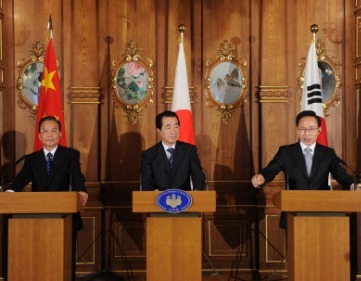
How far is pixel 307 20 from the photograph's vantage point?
679cm

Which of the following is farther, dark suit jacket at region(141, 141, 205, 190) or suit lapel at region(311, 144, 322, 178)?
dark suit jacket at region(141, 141, 205, 190)

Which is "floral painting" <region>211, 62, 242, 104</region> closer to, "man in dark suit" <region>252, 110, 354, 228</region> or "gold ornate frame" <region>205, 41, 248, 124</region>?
"gold ornate frame" <region>205, 41, 248, 124</region>

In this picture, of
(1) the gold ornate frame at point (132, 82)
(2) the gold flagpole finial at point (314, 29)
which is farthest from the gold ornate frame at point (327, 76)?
(1) the gold ornate frame at point (132, 82)

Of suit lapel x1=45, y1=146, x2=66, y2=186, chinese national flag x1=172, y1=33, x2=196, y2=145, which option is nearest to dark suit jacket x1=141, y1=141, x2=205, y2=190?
suit lapel x1=45, y1=146, x2=66, y2=186

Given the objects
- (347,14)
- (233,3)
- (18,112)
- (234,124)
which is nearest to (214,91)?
(234,124)

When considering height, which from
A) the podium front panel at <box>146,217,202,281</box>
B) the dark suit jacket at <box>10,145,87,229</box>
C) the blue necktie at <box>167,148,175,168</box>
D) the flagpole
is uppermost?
the flagpole

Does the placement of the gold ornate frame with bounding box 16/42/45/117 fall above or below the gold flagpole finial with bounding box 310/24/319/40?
below

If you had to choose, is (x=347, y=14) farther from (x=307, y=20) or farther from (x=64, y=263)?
(x=64, y=263)

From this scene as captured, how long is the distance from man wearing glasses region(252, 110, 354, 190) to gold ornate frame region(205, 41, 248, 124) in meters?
1.79

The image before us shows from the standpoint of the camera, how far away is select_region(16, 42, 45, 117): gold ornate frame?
266 inches

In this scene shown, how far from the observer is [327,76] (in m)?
6.84

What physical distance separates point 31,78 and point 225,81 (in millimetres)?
2210

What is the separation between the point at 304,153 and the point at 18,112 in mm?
3350

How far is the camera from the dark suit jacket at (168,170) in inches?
205
